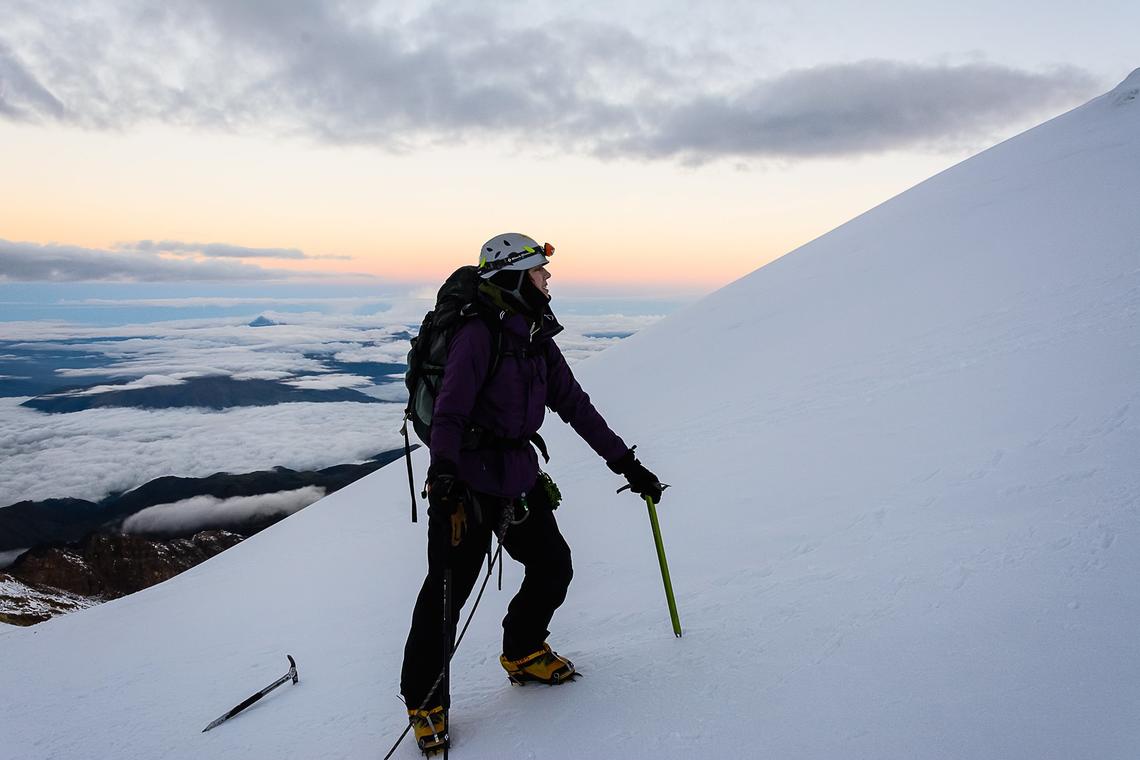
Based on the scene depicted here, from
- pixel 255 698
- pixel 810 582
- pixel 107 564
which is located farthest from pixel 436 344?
pixel 107 564

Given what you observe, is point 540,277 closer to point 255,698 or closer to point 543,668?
point 543,668

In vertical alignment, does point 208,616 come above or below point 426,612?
Answer: below

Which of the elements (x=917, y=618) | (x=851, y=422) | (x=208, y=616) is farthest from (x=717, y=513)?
(x=208, y=616)

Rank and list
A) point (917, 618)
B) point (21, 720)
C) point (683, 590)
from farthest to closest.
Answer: point (21, 720), point (683, 590), point (917, 618)

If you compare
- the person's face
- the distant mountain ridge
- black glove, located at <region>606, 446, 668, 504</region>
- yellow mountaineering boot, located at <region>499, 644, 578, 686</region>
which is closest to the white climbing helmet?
the person's face

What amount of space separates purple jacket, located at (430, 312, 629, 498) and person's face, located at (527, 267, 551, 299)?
0.47 ft

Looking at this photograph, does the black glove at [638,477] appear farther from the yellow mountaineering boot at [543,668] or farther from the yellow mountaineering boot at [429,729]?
the yellow mountaineering boot at [429,729]

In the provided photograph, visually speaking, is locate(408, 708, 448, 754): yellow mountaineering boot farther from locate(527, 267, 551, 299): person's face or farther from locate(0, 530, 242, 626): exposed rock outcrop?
locate(0, 530, 242, 626): exposed rock outcrop

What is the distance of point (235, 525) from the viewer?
16575 centimetres

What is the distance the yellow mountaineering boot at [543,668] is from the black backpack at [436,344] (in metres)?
1.05

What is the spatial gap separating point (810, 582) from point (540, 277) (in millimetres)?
2277

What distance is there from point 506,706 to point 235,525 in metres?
183

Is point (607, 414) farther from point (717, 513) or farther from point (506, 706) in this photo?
point (506, 706)

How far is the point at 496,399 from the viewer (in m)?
3.16
